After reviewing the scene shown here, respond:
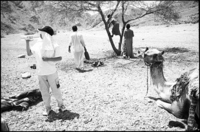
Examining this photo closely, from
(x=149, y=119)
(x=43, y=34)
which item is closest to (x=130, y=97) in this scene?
(x=149, y=119)

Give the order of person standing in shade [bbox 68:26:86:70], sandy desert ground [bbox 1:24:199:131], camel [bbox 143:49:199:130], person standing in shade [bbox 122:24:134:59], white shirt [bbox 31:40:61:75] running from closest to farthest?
1. camel [bbox 143:49:199:130]
2. white shirt [bbox 31:40:61:75]
3. sandy desert ground [bbox 1:24:199:131]
4. person standing in shade [bbox 68:26:86:70]
5. person standing in shade [bbox 122:24:134:59]

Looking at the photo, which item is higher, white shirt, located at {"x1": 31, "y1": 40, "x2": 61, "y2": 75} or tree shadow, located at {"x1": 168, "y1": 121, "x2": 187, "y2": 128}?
white shirt, located at {"x1": 31, "y1": 40, "x2": 61, "y2": 75}

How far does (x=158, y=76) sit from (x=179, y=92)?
0.59 metres

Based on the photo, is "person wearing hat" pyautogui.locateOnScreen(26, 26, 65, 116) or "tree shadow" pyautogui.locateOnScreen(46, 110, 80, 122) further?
"tree shadow" pyautogui.locateOnScreen(46, 110, 80, 122)

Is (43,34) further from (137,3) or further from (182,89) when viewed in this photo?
(137,3)

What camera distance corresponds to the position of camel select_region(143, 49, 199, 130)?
8.90ft

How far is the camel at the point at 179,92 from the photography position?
271cm

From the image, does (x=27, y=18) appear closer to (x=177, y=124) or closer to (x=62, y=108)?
(x=62, y=108)

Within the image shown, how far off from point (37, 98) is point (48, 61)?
5.72 ft

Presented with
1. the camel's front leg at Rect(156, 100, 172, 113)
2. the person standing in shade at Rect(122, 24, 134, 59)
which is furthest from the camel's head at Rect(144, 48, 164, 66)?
the person standing in shade at Rect(122, 24, 134, 59)

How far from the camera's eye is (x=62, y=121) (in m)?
3.58

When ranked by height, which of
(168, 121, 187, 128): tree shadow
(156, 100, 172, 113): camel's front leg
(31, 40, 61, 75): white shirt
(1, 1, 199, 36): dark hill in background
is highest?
(1, 1, 199, 36): dark hill in background

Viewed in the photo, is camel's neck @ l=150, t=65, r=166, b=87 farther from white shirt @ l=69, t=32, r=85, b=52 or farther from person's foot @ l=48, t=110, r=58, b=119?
white shirt @ l=69, t=32, r=85, b=52

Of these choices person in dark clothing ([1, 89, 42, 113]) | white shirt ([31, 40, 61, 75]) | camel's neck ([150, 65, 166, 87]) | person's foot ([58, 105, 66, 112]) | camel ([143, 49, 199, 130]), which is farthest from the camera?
person in dark clothing ([1, 89, 42, 113])
